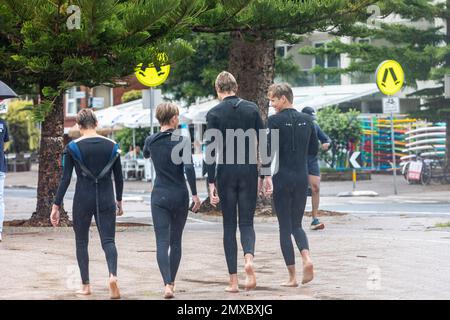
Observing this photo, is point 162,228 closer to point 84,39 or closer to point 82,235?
point 82,235

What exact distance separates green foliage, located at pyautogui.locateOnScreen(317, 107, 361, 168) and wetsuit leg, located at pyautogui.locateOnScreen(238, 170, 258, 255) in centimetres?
3033

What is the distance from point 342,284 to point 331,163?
31.6 metres

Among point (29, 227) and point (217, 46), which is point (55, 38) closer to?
point (29, 227)

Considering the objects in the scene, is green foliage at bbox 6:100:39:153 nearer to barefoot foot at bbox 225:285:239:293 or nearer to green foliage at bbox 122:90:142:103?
green foliage at bbox 122:90:142:103

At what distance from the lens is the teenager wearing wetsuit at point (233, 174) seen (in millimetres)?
10891

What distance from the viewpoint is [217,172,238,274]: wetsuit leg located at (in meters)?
10.9

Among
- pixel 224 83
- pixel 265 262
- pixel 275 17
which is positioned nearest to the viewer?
pixel 224 83

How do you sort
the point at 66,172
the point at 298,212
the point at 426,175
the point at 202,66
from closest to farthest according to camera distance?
the point at 66,172 < the point at 298,212 < the point at 426,175 < the point at 202,66

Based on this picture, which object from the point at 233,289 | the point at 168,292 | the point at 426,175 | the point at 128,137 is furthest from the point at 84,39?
the point at 128,137

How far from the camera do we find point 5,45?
60.4ft

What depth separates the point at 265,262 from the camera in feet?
44.3

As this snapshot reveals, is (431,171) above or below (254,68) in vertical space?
below

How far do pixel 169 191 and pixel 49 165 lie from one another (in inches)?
357
